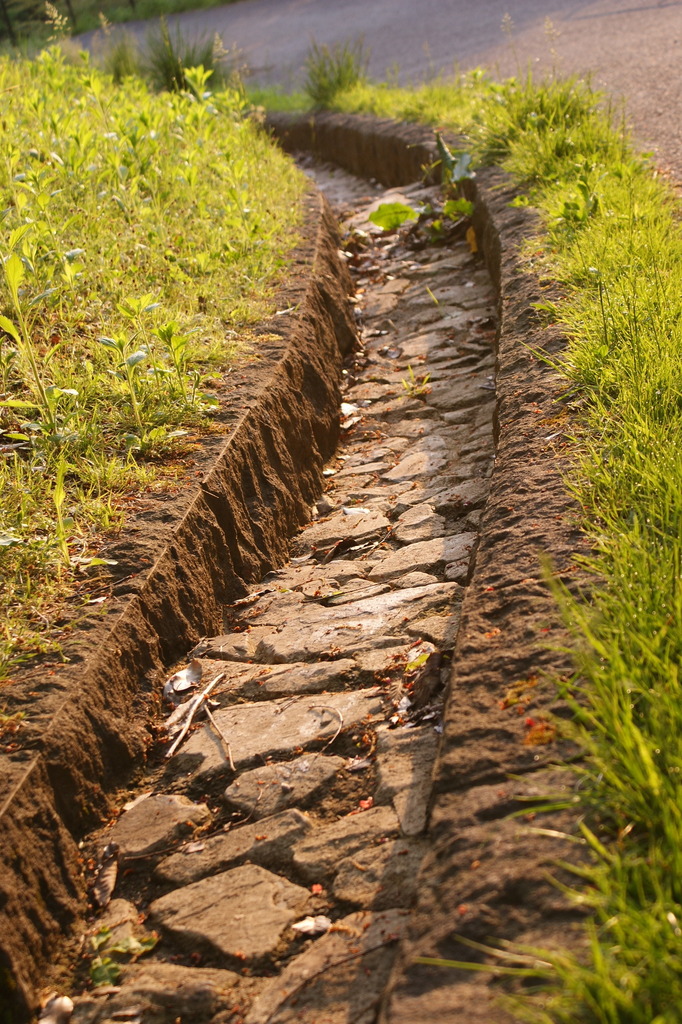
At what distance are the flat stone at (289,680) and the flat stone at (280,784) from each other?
0.89 feet

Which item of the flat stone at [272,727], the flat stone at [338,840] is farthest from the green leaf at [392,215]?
the flat stone at [338,840]

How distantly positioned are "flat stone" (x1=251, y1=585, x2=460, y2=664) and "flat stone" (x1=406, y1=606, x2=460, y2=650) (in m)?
0.05

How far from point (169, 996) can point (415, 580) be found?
1401 mm

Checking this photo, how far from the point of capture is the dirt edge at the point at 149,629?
70.9 inches

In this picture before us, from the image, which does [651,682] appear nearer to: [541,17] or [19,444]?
[19,444]

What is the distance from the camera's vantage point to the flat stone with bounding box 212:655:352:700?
2416 millimetres

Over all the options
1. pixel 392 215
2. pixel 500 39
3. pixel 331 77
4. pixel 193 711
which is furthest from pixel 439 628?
pixel 500 39

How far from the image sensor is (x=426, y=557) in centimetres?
290

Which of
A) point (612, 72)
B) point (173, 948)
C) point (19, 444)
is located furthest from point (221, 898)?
point (612, 72)

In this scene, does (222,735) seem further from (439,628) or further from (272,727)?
(439,628)

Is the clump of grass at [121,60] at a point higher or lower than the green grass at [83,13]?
lower

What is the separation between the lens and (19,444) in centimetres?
289

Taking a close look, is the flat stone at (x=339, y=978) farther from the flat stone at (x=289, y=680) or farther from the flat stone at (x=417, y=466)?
the flat stone at (x=417, y=466)

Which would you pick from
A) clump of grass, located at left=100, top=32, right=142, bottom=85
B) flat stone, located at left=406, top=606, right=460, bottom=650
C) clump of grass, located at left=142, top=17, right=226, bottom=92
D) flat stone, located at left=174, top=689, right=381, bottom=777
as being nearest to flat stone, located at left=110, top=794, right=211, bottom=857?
flat stone, located at left=174, top=689, right=381, bottom=777
